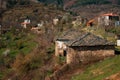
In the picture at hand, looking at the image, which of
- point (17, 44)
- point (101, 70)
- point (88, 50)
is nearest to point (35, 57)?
point (88, 50)

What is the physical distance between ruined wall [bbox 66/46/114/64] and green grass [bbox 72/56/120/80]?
0.72 meters

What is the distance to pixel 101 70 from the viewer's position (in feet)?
62.3

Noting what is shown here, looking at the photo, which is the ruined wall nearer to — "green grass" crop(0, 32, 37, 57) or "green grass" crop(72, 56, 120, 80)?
"green grass" crop(72, 56, 120, 80)

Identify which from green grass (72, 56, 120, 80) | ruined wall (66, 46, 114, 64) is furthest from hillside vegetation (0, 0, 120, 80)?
ruined wall (66, 46, 114, 64)

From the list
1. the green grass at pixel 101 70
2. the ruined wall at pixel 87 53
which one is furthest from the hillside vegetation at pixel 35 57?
the ruined wall at pixel 87 53

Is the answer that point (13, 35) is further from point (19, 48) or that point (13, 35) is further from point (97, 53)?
point (97, 53)

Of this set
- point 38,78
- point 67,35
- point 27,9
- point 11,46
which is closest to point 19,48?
point 11,46

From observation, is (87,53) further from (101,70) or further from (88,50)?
(101,70)

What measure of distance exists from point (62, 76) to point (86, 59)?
6.08 feet

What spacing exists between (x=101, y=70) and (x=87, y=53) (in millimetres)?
2317

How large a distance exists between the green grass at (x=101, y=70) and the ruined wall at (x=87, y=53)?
0.72 meters

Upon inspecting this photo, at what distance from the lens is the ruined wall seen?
68.9ft

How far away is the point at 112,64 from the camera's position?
1905 cm

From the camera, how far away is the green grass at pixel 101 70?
18.2m
